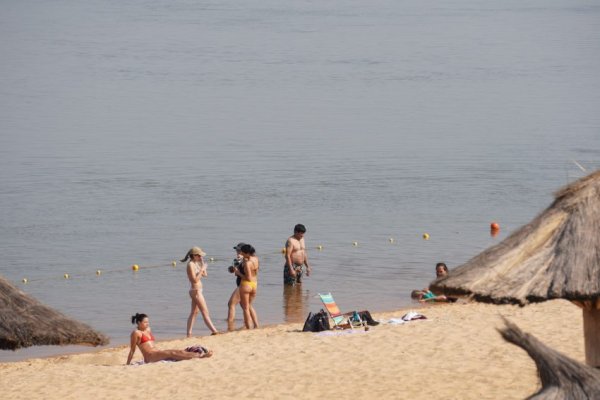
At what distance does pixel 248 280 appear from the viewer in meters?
18.7

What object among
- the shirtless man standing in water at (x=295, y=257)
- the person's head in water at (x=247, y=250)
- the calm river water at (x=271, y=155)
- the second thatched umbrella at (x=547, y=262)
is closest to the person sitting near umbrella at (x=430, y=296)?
the calm river water at (x=271, y=155)

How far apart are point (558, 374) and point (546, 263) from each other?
5.10 feet

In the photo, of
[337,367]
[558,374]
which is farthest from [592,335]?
[337,367]

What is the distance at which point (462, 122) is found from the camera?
172 ft

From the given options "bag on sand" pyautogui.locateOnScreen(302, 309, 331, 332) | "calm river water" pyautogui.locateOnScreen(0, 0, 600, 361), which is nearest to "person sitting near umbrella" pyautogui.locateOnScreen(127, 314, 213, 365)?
"bag on sand" pyautogui.locateOnScreen(302, 309, 331, 332)

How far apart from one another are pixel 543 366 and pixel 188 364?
8.51 metres

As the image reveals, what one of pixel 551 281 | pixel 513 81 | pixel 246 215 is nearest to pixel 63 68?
pixel 513 81

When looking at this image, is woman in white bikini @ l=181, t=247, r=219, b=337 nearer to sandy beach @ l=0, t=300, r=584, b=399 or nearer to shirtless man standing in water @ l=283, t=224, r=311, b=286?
sandy beach @ l=0, t=300, r=584, b=399

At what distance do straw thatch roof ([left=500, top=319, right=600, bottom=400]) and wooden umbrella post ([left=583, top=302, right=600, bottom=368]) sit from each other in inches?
89.5

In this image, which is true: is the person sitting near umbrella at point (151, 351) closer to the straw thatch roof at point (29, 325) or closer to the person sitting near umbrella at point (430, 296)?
the straw thatch roof at point (29, 325)

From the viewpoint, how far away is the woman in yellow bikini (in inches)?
723

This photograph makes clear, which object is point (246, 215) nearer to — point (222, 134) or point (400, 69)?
point (222, 134)

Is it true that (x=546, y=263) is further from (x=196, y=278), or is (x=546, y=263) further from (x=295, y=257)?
(x=295, y=257)

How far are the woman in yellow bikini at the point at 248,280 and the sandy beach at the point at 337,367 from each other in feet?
2.91
